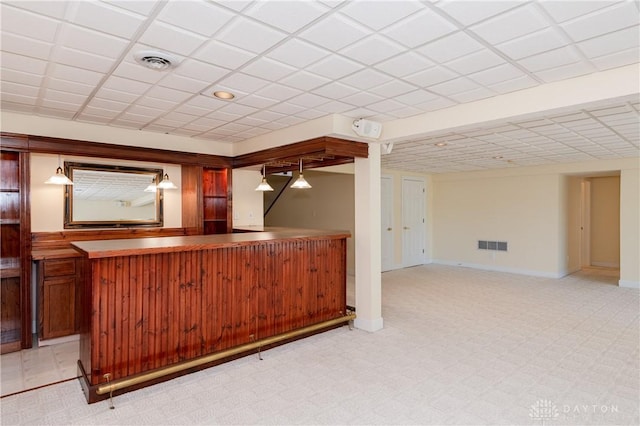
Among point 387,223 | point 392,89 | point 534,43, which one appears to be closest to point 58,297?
point 392,89

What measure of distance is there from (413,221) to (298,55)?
6855 millimetres

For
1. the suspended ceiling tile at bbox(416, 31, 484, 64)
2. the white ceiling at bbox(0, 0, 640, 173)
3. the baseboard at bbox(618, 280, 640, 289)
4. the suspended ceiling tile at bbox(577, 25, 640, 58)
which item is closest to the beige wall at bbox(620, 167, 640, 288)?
the baseboard at bbox(618, 280, 640, 289)

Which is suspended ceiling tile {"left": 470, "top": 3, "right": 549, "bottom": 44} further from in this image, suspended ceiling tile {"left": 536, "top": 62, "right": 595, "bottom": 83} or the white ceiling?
suspended ceiling tile {"left": 536, "top": 62, "right": 595, "bottom": 83}

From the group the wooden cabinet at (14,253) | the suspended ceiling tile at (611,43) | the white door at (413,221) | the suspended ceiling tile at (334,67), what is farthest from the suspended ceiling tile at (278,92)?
the white door at (413,221)

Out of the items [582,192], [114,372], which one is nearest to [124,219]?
[114,372]

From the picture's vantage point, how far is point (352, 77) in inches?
108

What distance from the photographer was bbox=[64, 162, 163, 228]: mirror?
4293 millimetres

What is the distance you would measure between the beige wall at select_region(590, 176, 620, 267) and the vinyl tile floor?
5077 mm

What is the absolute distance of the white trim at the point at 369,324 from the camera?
414 cm

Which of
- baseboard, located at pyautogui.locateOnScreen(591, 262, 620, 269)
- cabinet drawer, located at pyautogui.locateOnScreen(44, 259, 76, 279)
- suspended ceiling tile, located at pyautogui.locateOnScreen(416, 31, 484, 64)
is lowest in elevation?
baseboard, located at pyautogui.locateOnScreen(591, 262, 620, 269)

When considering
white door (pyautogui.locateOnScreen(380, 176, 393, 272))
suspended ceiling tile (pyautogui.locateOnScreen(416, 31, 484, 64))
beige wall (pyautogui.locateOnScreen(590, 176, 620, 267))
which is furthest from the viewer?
beige wall (pyautogui.locateOnScreen(590, 176, 620, 267))

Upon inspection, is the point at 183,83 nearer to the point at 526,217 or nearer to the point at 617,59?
the point at 617,59

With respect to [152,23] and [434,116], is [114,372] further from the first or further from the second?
[434,116]

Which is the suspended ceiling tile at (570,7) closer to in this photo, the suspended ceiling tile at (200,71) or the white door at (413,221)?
the suspended ceiling tile at (200,71)
